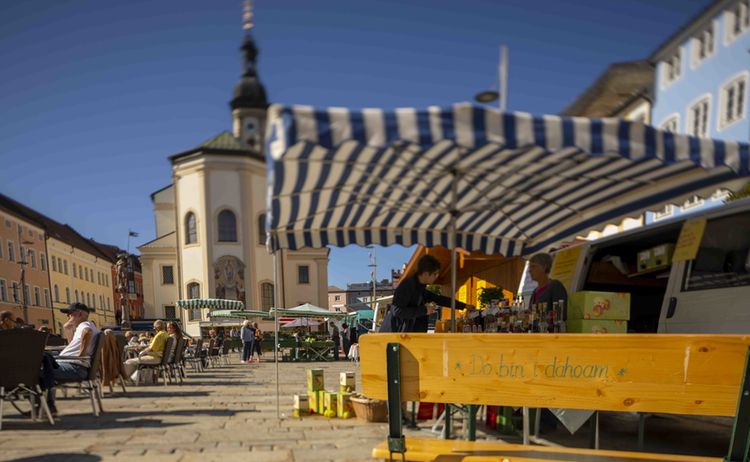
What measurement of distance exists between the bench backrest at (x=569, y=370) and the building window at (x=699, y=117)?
83.4 ft

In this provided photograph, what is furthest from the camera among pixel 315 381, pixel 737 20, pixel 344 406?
pixel 737 20

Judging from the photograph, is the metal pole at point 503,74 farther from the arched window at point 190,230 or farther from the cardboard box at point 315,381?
the arched window at point 190,230

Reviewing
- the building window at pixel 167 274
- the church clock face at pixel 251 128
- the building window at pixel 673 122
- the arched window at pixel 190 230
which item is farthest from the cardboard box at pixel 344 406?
the church clock face at pixel 251 128

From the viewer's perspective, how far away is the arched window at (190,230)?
4156 cm

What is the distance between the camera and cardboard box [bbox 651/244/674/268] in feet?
17.8

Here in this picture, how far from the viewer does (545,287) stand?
5043 mm

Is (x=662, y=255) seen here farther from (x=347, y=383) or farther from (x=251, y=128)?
(x=251, y=128)

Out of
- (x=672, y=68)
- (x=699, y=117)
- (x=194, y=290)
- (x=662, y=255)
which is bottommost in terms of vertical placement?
(x=194, y=290)

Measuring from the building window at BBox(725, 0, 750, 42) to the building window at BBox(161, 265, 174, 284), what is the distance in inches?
1640

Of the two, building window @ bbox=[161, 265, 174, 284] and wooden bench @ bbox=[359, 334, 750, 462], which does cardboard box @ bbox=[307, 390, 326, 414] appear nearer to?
wooden bench @ bbox=[359, 334, 750, 462]

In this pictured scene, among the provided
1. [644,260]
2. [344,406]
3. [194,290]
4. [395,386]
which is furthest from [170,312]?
[395,386]

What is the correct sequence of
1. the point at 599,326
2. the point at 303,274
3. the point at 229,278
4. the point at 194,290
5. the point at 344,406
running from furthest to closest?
the point at 303,274, the point at 194,290, the point at 229,278, the point at 344,406, the point at 599,326

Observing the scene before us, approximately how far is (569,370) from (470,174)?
5.50 feet

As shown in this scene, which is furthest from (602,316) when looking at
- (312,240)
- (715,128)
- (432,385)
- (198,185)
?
(198,185)
